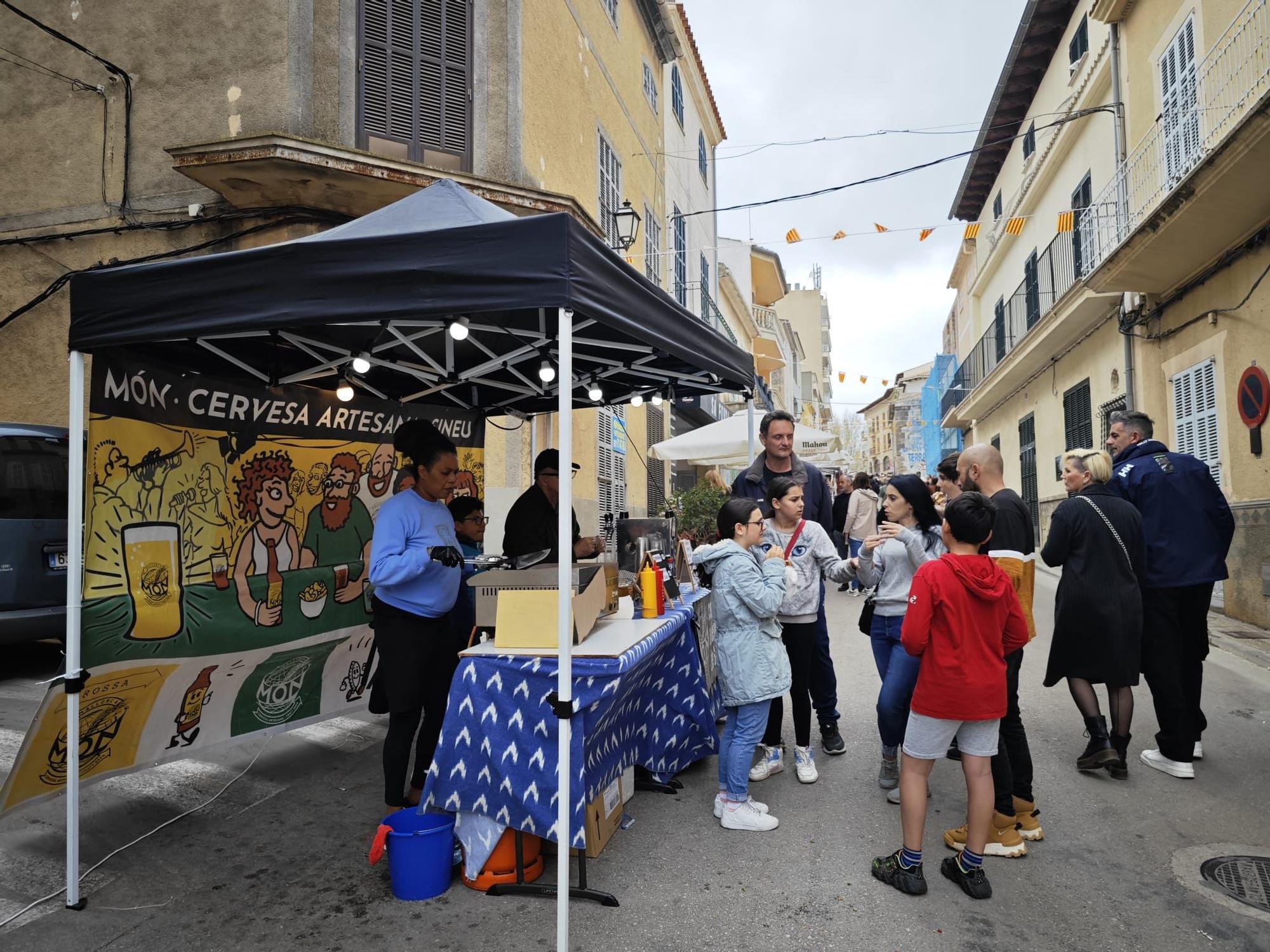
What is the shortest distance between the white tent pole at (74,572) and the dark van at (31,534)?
3839 mm

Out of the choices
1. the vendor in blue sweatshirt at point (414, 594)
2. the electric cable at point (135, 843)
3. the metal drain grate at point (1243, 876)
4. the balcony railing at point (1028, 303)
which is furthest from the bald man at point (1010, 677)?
the balcony railing at point (1028, 303)

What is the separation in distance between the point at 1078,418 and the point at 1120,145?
5127 millimetres

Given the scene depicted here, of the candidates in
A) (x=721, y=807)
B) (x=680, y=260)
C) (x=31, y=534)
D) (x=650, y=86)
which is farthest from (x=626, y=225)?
(x=721, y=807)

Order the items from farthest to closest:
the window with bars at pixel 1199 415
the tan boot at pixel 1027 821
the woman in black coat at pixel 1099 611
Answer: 1. the window with bars at pixel 1199 415
2. the woman in black coat at pixel 1099 611
3. the tan boot at pixel 1027 821

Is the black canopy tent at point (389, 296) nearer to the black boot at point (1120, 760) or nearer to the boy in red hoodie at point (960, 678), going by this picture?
the boy in red hoodie at point (960, 678)

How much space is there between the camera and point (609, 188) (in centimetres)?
1366

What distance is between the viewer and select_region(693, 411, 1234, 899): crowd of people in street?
3.14m

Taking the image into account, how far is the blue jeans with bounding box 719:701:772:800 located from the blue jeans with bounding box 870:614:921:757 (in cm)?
68

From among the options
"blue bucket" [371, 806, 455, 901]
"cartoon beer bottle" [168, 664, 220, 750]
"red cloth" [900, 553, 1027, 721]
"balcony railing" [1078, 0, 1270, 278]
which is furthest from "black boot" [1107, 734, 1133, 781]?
"balcony railing" [1078, 0, 1270, 278]

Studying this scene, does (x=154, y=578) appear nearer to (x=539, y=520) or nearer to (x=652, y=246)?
(x=539, y=520)

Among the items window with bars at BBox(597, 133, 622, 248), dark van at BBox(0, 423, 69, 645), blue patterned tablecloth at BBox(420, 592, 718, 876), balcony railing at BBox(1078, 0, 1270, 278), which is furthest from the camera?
window with bars at BBox(597, 133, 622, 248)

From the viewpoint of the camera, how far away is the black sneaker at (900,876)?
315 cm

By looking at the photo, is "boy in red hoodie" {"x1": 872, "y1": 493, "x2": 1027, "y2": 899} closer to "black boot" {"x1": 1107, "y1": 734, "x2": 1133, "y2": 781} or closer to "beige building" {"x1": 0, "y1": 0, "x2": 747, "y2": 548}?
"black boot" {"x1": 1107, "y1": 734, "x2": 1133, "y2": 781}

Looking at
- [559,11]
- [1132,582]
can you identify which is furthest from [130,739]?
[559,11]
